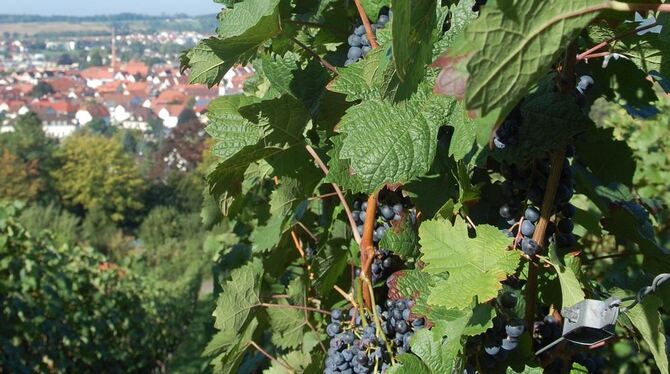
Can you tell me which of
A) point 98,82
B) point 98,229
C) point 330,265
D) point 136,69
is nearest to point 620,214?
point 330,265

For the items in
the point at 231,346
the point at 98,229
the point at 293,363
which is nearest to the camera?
the point at 293,363

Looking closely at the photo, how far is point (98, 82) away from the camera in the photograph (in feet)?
365

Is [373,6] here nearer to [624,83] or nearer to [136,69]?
[624,83]

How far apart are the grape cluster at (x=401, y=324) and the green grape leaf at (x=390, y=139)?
1.11 feet

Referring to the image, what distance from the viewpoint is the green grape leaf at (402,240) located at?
136 cm

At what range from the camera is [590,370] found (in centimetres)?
136

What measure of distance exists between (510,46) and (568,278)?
0.63 metres

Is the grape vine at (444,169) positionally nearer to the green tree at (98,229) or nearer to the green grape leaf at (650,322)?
the green grape leaf at (650,322)

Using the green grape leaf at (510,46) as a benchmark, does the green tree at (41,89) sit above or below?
below

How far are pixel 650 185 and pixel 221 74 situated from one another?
10.5ft

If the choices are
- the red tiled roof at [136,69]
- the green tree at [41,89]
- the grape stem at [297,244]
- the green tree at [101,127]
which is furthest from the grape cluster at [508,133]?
the red tiled roof at [136,69]

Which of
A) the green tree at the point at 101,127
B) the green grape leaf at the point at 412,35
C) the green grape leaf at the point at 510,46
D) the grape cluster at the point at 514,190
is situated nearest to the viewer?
the green grape leaf at the point at 510,46

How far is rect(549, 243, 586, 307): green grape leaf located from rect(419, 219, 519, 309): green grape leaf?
0.26 feet

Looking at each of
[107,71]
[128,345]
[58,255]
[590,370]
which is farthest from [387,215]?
[107,71]
